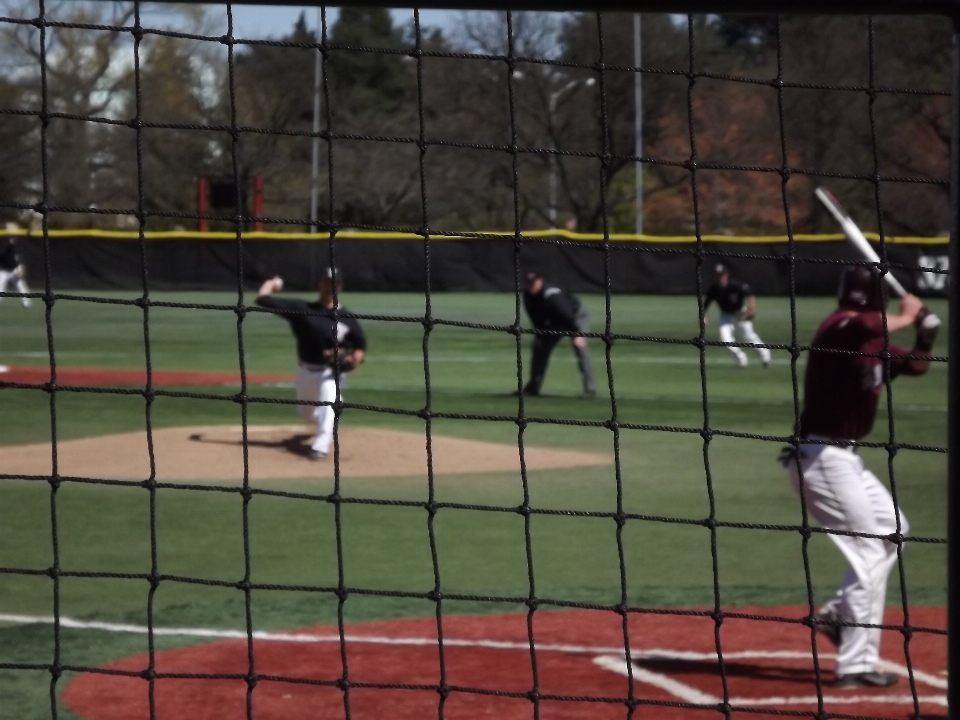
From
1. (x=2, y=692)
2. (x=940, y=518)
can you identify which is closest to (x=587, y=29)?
(x=940, y=518)

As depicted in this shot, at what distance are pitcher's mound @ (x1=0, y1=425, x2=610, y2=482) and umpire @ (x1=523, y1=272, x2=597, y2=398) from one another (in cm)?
396

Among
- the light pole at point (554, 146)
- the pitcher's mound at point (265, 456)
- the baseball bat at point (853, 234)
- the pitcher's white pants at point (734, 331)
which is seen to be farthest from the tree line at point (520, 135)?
the baseball bat at point (853, 234)

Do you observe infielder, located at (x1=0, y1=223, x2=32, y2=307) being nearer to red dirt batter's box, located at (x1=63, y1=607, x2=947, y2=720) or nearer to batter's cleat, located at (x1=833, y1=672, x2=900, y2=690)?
red dirt batter's box, located at (x1=63, y1=607, x2=947, y2=720)

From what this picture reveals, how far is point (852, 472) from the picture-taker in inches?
244

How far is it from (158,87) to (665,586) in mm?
41625

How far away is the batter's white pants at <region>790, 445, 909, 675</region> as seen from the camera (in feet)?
20.0

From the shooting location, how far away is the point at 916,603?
25.8 ft

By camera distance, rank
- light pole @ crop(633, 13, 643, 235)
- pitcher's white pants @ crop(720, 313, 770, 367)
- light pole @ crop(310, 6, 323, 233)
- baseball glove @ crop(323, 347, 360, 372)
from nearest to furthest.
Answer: baseball glove @ crop(323, 347, 360, 372) → pitcher's white pants @ crop(720, 313, 770, 367) → light pole @ crop(633, 13, 643, 235) → light pole @ crop(310, 6, 323, 233)

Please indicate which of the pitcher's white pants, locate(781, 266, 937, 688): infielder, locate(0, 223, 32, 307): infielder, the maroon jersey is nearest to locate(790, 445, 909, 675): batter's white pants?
locate(781, 266, 937, 688): infielder

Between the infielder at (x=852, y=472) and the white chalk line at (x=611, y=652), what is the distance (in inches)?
9.7

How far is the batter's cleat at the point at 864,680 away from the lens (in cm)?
610

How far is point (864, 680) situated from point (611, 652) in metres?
1.22

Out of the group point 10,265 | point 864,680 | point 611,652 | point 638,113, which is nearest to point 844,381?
point 864,680

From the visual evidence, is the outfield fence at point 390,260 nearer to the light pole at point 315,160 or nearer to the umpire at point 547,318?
the umpire at point 547,318
